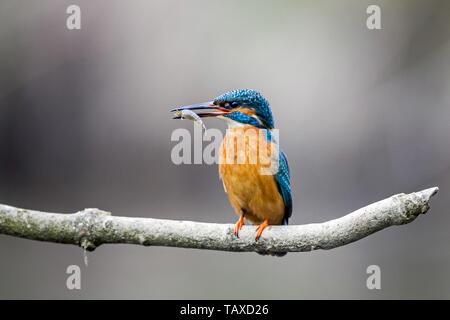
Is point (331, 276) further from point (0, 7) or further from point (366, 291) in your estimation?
point (0, 7)

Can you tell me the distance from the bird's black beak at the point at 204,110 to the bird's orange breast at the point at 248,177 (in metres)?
0.12

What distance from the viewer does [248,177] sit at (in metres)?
3.04

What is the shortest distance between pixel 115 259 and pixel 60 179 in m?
1.81

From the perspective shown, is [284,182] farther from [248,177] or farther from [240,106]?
[240,106]

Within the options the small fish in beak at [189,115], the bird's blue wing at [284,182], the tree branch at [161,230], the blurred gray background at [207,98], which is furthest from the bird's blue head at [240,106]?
the blurred gray background at [207,98]

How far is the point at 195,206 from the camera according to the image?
26.0 ft

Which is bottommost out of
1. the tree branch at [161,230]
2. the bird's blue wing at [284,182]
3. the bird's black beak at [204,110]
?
the tree branch at [161,230]

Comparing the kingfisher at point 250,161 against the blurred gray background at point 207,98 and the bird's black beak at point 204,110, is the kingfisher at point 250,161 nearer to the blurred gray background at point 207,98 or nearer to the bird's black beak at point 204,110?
the bird's black beak at point 204,110

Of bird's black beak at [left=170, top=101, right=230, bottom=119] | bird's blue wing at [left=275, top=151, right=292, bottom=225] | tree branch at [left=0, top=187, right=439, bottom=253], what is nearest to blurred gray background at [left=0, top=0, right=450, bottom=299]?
bird's blue wing at [left=275, top=151, right=292, bottom=225]

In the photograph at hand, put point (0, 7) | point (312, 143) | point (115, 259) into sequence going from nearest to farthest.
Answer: point (115, 259)
point (0, 7)
point (312, 143)

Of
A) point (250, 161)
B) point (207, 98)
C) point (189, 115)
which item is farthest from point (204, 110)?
point (207, 98)

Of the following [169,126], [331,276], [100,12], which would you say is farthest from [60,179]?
[331,276]

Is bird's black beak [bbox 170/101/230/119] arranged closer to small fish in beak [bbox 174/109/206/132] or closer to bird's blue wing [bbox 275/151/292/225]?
small fish in beak [bbox 174/109/206/132]

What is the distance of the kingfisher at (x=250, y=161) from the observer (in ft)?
9.80
